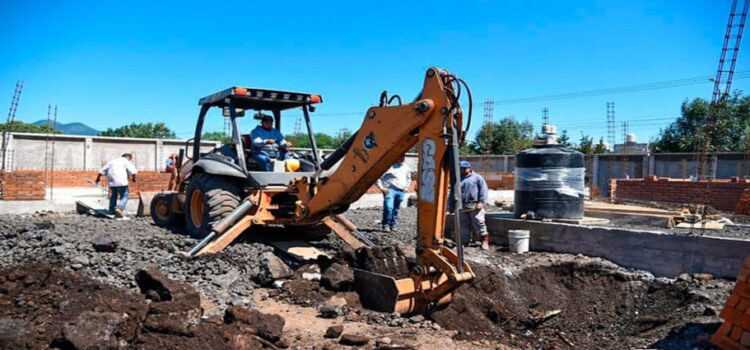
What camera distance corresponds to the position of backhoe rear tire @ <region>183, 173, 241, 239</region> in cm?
724

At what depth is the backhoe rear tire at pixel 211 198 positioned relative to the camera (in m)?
7.24

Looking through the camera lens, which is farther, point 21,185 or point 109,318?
point 21,185

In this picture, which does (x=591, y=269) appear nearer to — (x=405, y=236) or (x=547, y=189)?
(x=547, y=189)

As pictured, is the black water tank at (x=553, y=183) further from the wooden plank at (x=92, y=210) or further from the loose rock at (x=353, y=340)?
the wooden plank at (x=92, y=210)

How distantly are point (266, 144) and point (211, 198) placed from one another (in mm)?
1068

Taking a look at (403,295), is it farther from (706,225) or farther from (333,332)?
(706,225)

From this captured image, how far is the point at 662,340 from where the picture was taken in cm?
457

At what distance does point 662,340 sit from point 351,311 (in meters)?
2.67

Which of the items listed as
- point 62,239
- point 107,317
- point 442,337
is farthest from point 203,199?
point 442,337

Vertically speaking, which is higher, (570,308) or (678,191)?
(678,191)

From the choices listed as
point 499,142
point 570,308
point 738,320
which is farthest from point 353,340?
point 499,142

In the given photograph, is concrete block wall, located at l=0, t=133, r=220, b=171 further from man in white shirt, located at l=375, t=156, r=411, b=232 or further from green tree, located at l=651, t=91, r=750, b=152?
green tree, located at l=651, t=91, r=750, b=152

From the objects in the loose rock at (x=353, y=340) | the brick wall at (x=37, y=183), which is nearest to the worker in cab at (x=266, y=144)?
the loose rock at (x=353, y=340)

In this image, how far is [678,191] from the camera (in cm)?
1557
